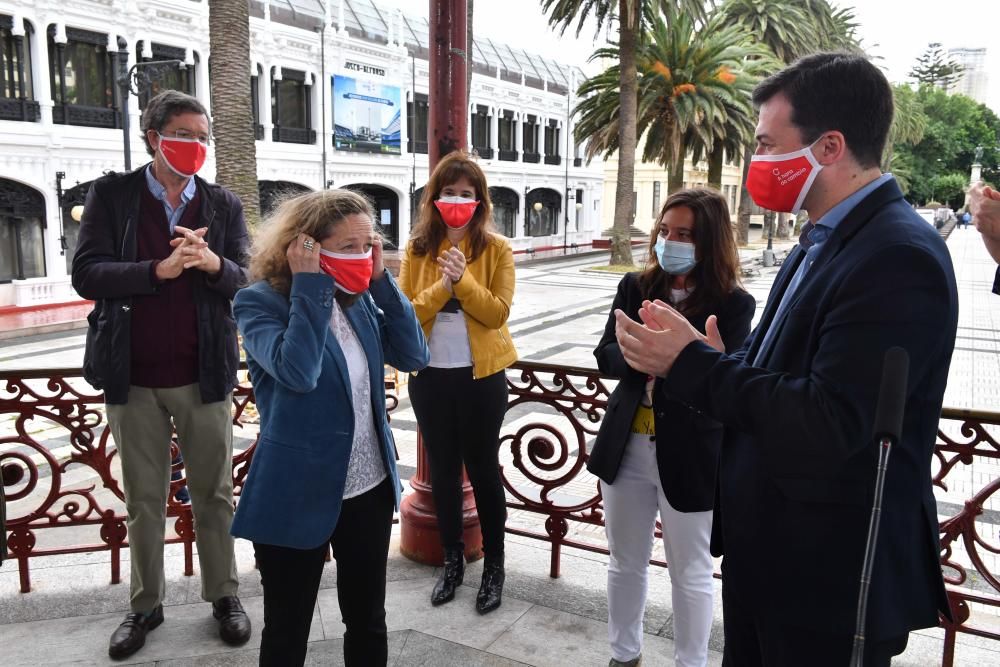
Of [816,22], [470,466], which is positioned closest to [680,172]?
[816,22]

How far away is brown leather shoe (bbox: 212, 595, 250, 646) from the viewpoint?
3428 millimetres

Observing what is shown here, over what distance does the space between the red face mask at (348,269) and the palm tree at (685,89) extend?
27901 mm

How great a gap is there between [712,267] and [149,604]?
111 inches

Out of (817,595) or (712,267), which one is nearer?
(817,595)

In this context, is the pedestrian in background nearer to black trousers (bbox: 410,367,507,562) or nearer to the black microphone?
black trousers (bbox: 410,367,507,562)

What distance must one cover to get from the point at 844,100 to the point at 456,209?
2141mm

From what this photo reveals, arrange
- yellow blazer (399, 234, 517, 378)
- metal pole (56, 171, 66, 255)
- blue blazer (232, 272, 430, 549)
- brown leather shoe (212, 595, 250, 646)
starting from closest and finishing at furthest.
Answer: blue blazer (232, 272, 430, 549)
brown leather shoe (212, 595, 250, 646)
yellow blazer (399, 234, 517, 378)
metal pole (56, 171, 66, 255)

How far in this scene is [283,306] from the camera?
101 inches

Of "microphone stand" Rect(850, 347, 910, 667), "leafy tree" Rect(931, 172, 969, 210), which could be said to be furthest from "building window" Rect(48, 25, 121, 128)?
"leafy tree" Rect(931, 172, 969, 210)

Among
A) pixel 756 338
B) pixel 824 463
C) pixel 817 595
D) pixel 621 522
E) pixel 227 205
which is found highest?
pixel 227 205

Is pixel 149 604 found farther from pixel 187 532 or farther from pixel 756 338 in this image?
pixel 756 338

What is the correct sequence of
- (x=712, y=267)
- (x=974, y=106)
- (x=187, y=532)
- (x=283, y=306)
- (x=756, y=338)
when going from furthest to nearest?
(x=974, y=106) < (x=187, y=532) < (x=712, y=267) < (x=283, y=306) < (x=756, y=338)

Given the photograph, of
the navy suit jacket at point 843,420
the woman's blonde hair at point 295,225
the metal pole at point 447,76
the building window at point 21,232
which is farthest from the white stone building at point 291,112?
the navy suit jacket at point 843,420

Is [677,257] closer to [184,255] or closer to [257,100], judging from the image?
[184,255]
